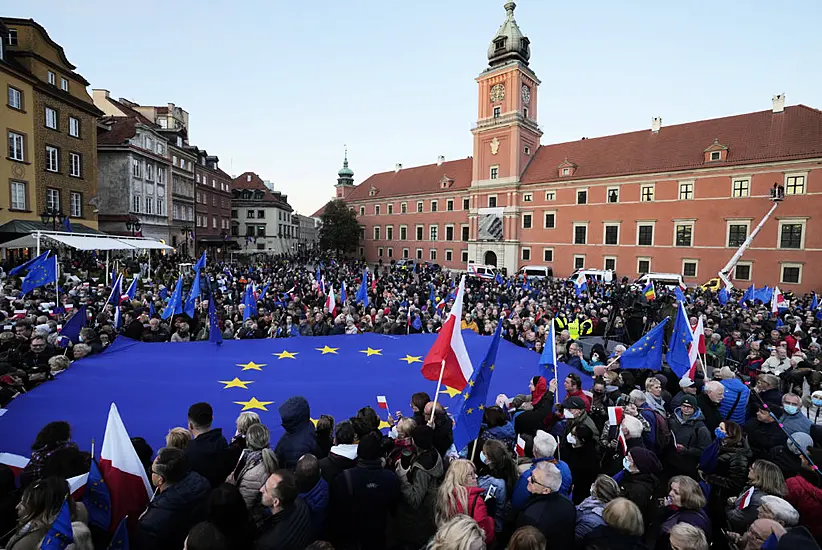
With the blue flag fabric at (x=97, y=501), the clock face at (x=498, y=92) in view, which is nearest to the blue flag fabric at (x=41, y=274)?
the blue flag fabric at (x=97, y=501)

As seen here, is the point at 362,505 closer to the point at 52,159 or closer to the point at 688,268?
the point at 52,159

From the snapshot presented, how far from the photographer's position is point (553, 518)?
302 cm

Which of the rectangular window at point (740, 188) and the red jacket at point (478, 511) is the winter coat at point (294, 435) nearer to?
the red jacket at point (478, 511)

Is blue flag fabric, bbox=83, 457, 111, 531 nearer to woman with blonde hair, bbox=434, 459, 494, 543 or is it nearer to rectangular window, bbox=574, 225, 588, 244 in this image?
woman with blonde hair, bbox=434, 459, 494, 543

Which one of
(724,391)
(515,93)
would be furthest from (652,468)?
(515,93)

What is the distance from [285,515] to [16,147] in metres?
32.4

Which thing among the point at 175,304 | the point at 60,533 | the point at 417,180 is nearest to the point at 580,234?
Result: the point at 417,180

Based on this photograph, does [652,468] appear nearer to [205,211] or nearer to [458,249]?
[458,249]

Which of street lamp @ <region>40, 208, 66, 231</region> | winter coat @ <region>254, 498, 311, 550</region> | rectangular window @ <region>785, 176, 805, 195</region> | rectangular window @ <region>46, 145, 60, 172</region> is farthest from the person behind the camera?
rectangular window @ <region>785, 176, 805, 195</region>

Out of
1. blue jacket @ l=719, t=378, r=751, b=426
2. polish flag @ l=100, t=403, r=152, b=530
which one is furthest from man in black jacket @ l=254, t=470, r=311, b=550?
blue jacket @ l=719, t=378, r=751, b=426

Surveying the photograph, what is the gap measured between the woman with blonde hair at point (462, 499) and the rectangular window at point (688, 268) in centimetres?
3929

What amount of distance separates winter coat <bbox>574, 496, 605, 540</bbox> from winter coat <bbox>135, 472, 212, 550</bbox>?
2.75m

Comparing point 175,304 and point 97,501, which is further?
point 175,304

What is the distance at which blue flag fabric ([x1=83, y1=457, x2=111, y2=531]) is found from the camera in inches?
122
